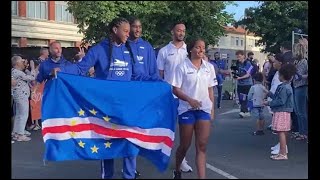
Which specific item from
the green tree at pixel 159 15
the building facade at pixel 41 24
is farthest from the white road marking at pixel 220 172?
the building facade at pixel 41 24

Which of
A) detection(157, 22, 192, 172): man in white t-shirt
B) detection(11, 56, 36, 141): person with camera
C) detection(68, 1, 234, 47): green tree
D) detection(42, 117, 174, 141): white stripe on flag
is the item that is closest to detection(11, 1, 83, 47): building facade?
detection(68, 1, 234, 47): green tree

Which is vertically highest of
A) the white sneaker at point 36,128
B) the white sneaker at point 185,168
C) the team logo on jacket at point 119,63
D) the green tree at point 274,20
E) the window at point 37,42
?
the green tree at point 274,20

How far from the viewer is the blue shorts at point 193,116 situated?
5699 millimetres

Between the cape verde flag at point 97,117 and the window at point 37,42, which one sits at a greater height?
the window at point 37,42

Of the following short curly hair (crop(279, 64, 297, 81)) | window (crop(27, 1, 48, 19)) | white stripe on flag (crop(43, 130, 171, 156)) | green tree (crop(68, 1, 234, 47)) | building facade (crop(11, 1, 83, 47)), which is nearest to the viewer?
white stripe on flag (crop(43, 130, 171, 156))

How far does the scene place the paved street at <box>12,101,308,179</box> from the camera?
641 cm

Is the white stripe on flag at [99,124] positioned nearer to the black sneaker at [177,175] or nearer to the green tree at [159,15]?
the black sneaker at [177,175]

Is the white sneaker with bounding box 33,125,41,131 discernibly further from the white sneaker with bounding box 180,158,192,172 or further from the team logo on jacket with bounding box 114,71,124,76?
the team logo on jacket with bounding box 114,71,124,76

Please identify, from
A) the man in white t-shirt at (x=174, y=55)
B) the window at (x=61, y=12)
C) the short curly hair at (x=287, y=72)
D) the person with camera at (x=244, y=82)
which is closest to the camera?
the man in white t-shirt at (x=174, y=55)

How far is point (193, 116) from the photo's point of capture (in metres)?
5.73

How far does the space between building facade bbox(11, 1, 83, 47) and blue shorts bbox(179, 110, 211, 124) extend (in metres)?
33.3

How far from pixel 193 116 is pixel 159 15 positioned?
19879 millimetres

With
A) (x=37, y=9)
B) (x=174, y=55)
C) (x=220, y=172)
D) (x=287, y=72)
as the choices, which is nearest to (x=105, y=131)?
(x=174, y=55)
